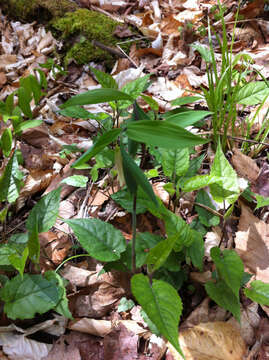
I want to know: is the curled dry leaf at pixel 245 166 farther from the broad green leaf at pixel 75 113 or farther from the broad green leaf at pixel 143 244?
the broad green leaf at pixel 75 113

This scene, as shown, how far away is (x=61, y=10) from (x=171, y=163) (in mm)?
2284

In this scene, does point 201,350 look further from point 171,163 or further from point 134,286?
A: point 171,163

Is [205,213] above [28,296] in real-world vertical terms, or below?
above

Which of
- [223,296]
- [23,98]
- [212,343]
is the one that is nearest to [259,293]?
[223,296]

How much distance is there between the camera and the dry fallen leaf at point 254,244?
115 cm

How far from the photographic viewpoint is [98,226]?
107cm

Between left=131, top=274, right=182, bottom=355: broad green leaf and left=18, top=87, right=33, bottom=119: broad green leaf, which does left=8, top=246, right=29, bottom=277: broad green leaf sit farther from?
left=18, top=87, right=33, bottom=119: broad green leaf

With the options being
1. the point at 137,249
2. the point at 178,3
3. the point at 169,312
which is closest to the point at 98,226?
the point at 137,249

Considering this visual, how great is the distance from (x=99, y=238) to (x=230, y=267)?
44 centimetres

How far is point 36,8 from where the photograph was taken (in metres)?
2.93

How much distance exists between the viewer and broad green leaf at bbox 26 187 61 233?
116cm

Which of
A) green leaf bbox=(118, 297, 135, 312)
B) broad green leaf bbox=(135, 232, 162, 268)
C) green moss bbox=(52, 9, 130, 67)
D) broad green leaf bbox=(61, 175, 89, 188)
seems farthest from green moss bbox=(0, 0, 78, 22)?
green leaf bbox=(118, 297, 135, 312)

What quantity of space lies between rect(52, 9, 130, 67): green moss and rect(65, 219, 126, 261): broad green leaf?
1.66m

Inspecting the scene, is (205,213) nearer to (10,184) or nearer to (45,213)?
(45,213)
